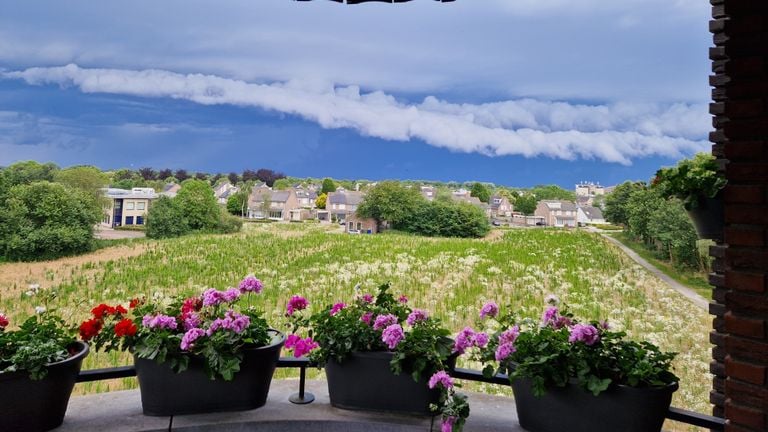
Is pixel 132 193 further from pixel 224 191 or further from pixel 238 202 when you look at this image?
pixel 238 202

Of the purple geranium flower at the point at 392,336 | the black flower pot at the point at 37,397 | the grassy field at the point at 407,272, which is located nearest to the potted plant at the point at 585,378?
the purple geranium flower at the point at 392,336

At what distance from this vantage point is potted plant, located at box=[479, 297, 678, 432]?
1015 millimetres

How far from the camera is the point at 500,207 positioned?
33.4ft

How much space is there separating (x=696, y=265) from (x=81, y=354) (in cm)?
597

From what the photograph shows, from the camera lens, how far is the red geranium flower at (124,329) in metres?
1.18

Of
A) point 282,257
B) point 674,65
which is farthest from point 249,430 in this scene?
point 282,257

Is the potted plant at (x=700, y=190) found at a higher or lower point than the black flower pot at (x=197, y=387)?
higher

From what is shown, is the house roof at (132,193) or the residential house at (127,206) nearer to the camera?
the house roof at (132,193)

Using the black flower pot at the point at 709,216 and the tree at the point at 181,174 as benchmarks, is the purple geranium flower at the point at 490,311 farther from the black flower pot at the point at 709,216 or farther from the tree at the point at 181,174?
the tree at the point at 181,174

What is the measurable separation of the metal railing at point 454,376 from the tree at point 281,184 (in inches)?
306

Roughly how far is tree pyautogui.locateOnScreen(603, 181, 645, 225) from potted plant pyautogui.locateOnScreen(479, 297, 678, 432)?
475cm

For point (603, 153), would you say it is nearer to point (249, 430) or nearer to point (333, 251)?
point (249, 430)

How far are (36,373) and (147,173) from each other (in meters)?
8.42

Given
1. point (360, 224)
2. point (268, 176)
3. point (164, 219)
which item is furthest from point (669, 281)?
point (164, 219)
